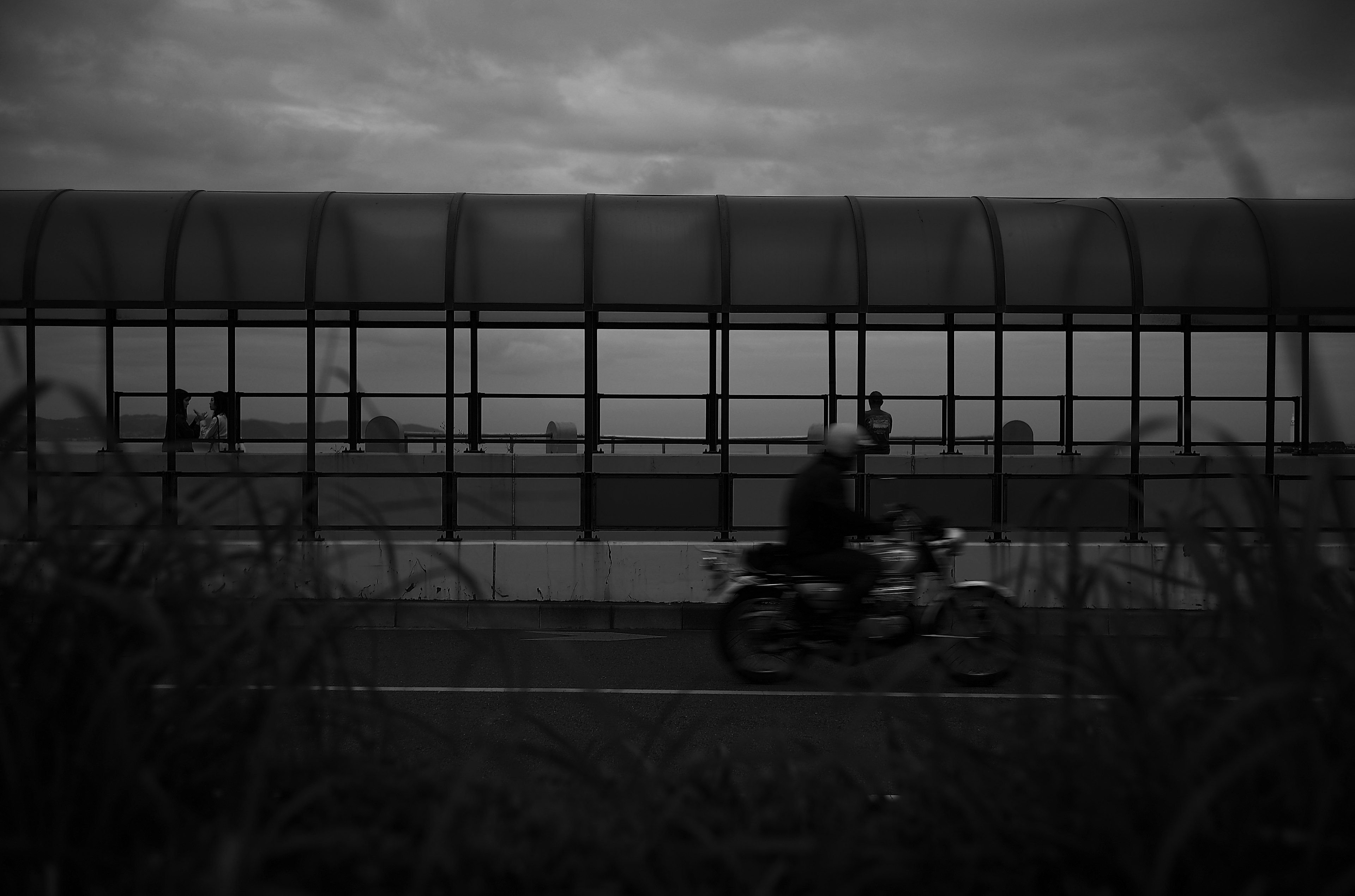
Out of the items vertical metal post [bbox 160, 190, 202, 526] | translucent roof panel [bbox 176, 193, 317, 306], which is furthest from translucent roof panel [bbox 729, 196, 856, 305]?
vertical metal post [bbox 160, 190, 202, 526]

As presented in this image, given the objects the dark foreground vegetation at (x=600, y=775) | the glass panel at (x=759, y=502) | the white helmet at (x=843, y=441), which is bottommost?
the glass panel at (x=759, y=502)

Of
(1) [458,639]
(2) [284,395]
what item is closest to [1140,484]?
(1) [458,639]

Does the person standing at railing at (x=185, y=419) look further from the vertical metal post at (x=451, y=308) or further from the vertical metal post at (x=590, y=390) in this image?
the vertical metal post at (x=590, y=390)

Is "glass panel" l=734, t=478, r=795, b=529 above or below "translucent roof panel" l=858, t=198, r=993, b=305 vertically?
below

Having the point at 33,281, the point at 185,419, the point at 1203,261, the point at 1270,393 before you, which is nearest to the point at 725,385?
the point at 1203,261

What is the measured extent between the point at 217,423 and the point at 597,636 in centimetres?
793

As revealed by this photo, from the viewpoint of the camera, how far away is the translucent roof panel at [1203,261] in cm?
1494

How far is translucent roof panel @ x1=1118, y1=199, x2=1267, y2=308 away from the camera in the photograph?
1494cm

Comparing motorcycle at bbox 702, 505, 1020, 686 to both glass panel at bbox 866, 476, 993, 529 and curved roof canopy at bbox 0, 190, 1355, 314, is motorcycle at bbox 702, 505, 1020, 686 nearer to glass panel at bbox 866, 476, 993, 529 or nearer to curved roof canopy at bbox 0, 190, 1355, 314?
glass panel at bbox 866, 476, 993, 529

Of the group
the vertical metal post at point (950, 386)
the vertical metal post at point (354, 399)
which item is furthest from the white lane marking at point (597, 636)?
the vertical metal post at point (950, 386)

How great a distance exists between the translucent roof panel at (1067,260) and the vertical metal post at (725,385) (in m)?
3.40

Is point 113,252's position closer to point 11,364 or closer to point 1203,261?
point 1203,261

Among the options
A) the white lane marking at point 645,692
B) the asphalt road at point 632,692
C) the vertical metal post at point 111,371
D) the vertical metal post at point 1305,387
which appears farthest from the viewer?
the vertical metal post at point 111,371

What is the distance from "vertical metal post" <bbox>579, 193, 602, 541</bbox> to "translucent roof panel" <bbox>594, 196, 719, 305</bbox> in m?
0.09
